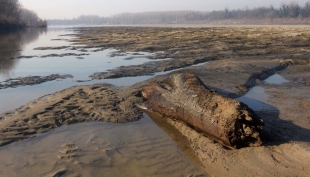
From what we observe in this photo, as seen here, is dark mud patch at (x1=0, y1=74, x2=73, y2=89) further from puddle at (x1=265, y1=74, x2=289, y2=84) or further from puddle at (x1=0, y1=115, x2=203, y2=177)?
puddle at (x1=265, y1=74, x2=289, y2=84)

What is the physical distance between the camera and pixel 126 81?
8984mm

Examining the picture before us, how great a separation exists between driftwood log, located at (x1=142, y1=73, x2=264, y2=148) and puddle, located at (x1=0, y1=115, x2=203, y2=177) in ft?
2.01

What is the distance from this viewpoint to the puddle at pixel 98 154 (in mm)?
3713

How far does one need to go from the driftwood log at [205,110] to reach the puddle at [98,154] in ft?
2.01

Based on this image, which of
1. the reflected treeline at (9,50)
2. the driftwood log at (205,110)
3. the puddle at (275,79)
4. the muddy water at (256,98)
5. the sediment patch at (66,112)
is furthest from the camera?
the reflected treeline at (9,50)

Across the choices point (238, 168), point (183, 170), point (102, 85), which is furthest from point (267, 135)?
point (102, 85)

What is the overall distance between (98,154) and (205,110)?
78.1 inches

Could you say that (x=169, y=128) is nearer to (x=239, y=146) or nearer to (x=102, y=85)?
(x=239, y=146)

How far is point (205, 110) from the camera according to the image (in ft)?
15.2

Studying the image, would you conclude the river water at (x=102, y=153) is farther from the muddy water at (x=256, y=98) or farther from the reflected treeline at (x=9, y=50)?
the reflected treeline at (x=9, y=50)

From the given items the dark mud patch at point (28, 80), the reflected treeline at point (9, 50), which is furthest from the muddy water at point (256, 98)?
the reflected treeline at point (9, 50)

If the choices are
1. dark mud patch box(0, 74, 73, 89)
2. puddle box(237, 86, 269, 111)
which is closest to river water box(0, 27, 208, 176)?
puddle box(237, 86, 269, 111)

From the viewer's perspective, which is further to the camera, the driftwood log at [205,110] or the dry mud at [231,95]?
the driftwood log at [205,110]

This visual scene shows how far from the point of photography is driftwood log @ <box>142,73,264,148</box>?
406 centimetres
